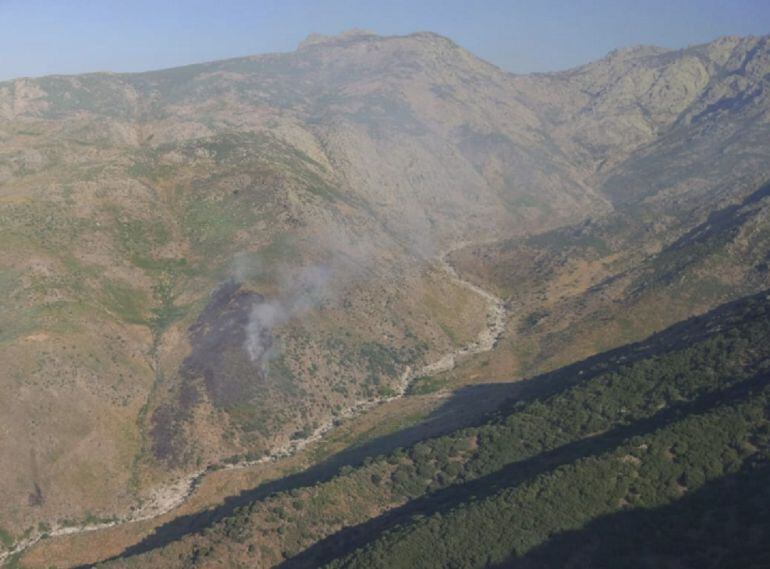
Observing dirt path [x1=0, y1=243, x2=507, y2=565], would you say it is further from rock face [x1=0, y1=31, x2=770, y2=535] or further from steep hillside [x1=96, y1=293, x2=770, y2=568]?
steep hillside [x1=96, y1=293, x2=770, y2=568]

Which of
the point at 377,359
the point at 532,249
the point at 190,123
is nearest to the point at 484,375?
A: the point at 377,359

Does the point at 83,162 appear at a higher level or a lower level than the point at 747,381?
higher

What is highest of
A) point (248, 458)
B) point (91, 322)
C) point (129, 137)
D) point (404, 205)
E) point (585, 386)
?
point (129, 137)

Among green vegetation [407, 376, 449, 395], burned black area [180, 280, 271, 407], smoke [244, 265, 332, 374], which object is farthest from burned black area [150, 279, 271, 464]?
green vegetation [407, 376, 449, 395]

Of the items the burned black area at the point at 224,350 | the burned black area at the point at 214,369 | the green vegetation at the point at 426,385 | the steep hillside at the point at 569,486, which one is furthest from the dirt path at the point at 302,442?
the steep hillside at the point at 569,486

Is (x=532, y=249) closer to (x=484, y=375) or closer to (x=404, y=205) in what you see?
(x=404, y=205)
